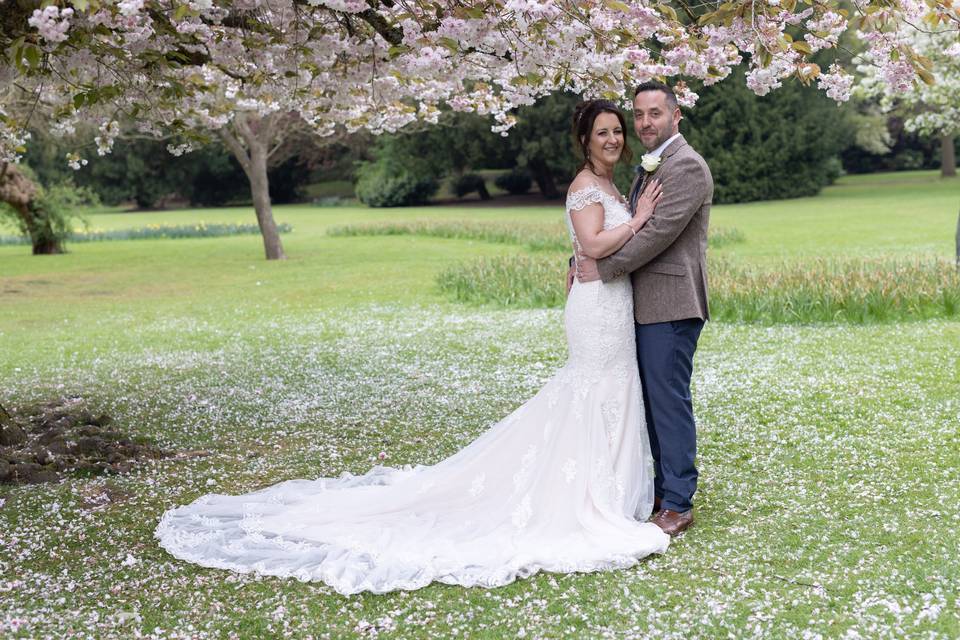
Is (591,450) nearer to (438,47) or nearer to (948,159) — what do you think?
(438,47)

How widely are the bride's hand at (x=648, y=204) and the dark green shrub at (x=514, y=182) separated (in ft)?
148

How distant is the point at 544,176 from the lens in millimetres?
45438

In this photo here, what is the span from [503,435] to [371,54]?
9.34ft

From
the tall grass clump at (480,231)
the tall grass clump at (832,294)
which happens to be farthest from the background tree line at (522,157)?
the tall grass clump at (832,294)

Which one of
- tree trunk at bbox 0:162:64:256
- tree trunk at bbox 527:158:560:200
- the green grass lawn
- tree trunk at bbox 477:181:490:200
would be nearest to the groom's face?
the green grass lawn

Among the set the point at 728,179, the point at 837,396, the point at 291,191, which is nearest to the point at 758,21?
the point at 837,396

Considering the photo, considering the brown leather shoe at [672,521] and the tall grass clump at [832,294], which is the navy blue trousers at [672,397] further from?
the tall grass clump at [832,294]

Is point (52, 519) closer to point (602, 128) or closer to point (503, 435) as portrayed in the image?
point (503, 435)

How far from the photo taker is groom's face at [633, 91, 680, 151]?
452cm

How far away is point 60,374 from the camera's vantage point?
9.88m

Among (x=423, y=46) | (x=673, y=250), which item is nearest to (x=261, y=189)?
(x=423, y=46)

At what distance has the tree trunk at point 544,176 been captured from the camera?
44.9 metres

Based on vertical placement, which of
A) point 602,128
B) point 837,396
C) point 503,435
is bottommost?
point 837,396

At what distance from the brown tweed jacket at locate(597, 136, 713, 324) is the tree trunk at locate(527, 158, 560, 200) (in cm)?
4007
